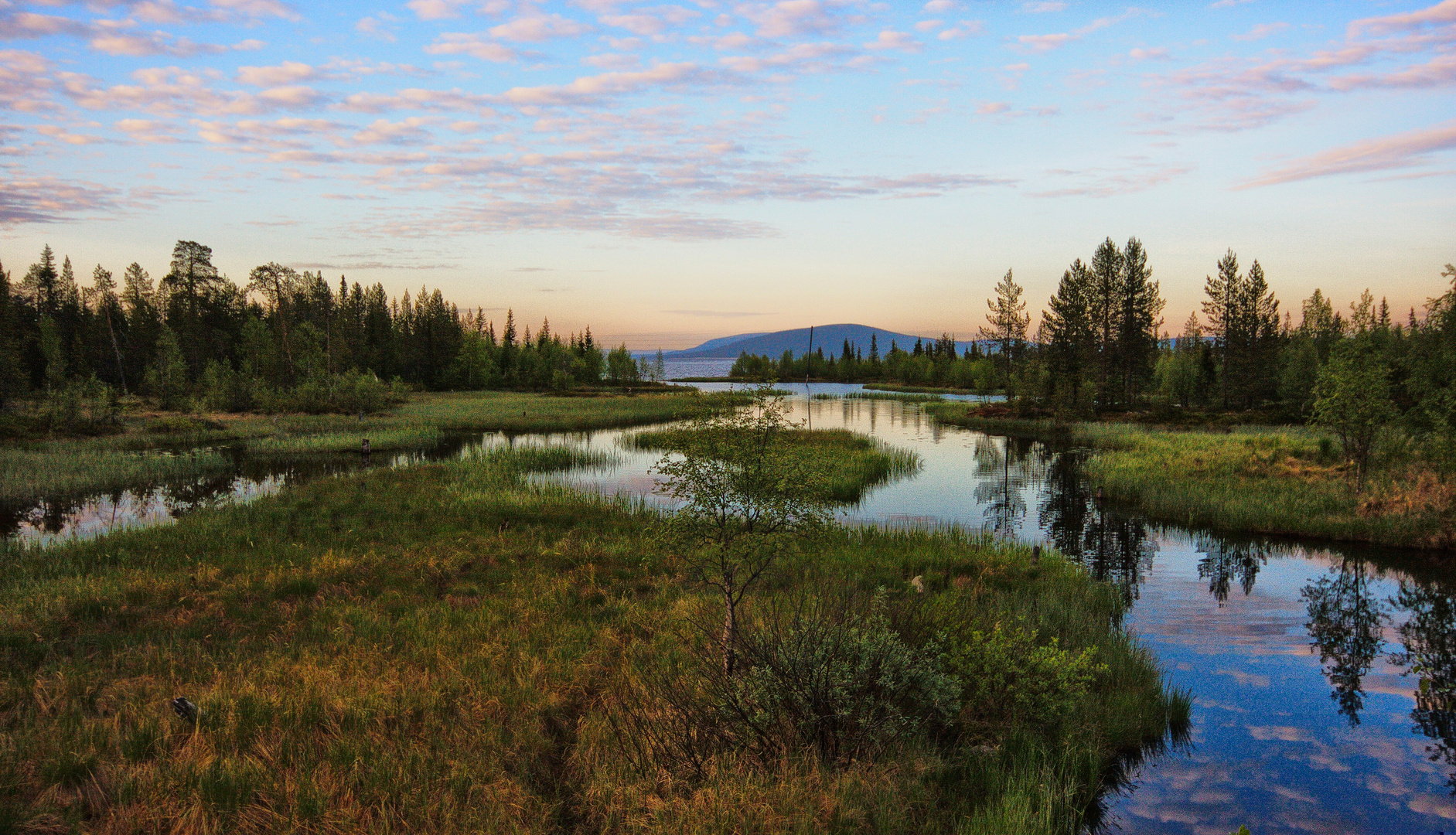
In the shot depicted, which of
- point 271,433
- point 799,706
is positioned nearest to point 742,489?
point 799,706

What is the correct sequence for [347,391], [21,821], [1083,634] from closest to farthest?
[21,821], [1083,634], [347,391]

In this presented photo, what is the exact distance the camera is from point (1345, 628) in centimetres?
1331

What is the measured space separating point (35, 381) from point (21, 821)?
89.0 meters

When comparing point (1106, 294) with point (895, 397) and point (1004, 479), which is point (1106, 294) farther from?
point (1004, 479)

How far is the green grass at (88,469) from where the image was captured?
24.8 metres

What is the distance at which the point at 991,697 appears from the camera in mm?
8367

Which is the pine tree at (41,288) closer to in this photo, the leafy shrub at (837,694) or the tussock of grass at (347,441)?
the tussock of grass at (347,441)

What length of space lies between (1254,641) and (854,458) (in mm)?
19674

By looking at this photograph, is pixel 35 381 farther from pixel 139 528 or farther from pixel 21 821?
pixel 21 821

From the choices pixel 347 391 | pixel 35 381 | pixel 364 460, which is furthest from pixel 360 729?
pixel 35 381

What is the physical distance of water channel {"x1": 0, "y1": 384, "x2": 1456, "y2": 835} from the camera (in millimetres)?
7746

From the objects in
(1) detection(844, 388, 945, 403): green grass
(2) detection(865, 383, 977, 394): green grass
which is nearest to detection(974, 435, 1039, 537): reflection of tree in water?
(1) detection(844, 388, 945, 403): green grass

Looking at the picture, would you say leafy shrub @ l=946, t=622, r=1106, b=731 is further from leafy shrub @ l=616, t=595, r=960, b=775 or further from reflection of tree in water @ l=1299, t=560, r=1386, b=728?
reflection of tree in water @ l=1299, t=560, r=1386, b=728

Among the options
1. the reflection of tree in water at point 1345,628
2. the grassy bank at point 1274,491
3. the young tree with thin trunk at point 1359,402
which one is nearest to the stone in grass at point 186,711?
the reflection of tree in water at point 1345,628
